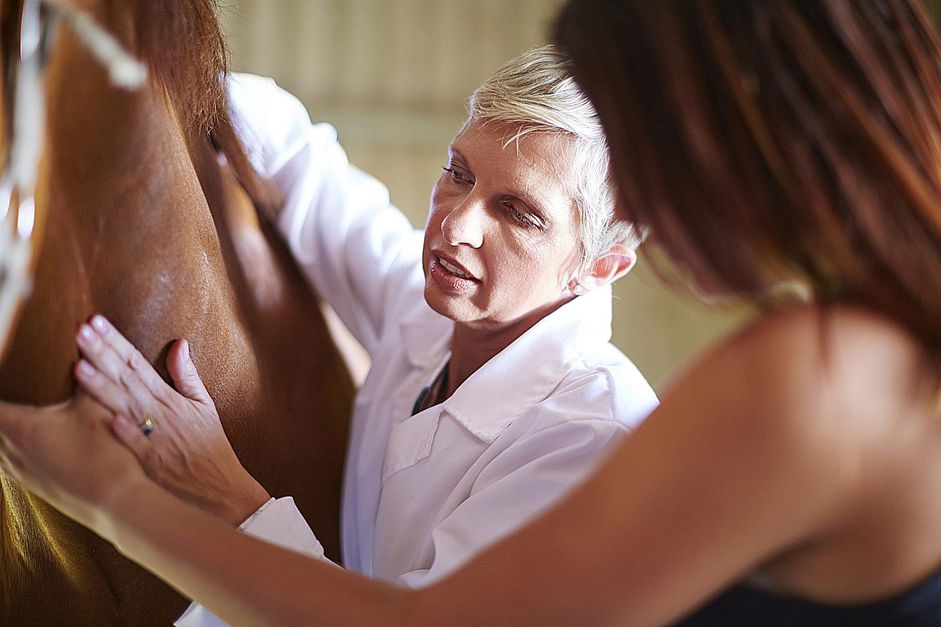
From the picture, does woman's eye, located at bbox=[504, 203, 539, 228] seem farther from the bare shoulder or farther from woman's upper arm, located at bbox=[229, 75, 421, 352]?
the bare shoulder

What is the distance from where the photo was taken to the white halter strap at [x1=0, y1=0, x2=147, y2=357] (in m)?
0.41

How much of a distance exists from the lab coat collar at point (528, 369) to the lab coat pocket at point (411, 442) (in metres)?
0.01

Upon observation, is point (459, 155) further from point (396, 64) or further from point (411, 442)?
point (396, 64)

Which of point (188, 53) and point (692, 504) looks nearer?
point (692, 504)

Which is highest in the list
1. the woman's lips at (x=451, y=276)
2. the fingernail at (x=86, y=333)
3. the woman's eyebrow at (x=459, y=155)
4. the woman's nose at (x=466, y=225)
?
the woman's eyebrow at (x=459, y=155)

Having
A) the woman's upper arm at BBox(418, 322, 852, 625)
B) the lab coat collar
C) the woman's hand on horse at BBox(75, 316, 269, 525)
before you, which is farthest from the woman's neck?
the woman's upper arm at BBox(418, 322, 852, 625)

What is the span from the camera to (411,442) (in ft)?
2.50

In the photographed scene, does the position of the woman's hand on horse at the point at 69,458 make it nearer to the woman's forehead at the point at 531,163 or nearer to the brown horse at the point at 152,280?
the brown horse at the point at 152,280

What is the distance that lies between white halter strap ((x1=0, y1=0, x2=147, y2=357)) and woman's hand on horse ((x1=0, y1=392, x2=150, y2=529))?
0.21 feet

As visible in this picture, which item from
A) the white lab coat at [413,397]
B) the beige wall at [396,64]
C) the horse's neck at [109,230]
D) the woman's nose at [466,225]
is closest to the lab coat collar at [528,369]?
the white lab coat at [413,397]

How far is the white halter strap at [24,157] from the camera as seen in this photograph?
41 cm

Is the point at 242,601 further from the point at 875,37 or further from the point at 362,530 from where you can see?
the point at 875,37

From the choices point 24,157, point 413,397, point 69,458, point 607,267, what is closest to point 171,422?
point 69,458

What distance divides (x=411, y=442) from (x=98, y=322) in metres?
0.30
